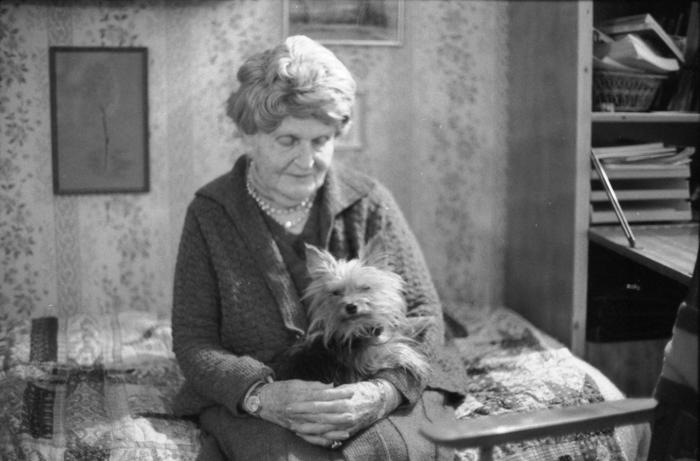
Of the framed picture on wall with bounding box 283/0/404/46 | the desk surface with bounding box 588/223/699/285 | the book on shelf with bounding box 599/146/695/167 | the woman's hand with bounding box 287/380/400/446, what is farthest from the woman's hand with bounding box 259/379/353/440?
the framed picture on wall with bounding box 283/0/404/46

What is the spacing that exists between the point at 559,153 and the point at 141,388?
1362mm

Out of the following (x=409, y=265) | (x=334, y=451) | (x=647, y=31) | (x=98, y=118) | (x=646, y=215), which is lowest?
(x=334, y=451)

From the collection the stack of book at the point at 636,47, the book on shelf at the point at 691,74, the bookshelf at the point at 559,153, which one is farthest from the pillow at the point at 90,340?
the book on shelf at the point at 691,74

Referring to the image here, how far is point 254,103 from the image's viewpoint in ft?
6.61

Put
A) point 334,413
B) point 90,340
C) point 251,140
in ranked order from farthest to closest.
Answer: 1. point 90,340
2. point 251,140
3. point 334,413

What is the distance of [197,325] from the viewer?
2.06m

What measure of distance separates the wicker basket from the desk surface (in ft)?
1.17

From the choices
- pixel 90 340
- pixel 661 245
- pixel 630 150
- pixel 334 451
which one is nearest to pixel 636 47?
pixel 630 150

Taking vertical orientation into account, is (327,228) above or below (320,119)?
below

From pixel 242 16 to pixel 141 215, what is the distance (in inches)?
27.7

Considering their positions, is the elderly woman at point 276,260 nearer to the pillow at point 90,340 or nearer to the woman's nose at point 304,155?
the woman's nose at point 304,155

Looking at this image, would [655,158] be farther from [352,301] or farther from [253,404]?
[253,404]

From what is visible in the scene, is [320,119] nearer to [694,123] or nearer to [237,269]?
[237,269]

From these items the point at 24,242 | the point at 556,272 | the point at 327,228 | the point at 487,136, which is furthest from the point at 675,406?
the point at 24,242
